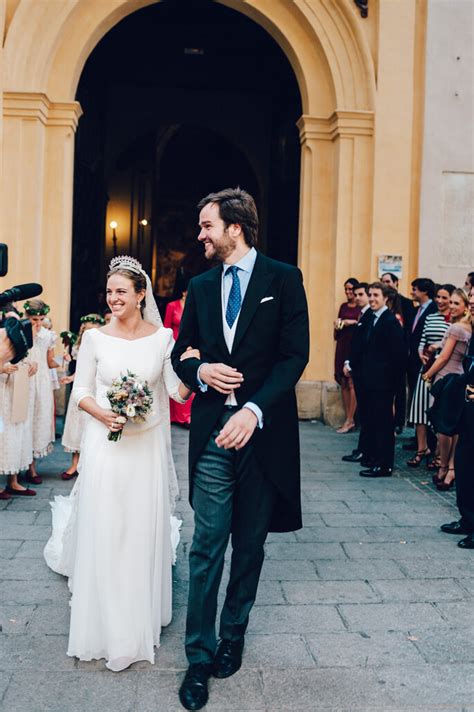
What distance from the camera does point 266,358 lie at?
11.6ft

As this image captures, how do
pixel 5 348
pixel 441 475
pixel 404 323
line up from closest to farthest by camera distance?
pixel 5 348
pixel 441 475
pixel 404 323

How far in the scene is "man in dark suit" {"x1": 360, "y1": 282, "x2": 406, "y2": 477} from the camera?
315 inches

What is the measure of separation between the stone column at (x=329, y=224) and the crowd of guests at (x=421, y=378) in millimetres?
1469

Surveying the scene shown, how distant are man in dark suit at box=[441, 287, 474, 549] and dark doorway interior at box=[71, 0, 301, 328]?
7.54 metres

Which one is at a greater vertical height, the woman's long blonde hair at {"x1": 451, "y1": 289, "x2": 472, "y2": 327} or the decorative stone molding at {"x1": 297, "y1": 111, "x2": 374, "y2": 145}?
the decorative stone molding at {"x1": 297, "y1": 111, "x2": 374, "y2": 145}

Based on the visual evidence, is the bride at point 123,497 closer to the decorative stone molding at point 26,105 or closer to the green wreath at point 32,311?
the green wreath at point 32,311

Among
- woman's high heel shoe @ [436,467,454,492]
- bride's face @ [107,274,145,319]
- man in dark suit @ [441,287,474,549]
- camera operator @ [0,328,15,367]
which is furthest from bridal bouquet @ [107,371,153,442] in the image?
woman's high heel shoe @ [436,467,454,492]

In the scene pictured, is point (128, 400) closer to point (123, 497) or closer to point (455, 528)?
point (123, 497)

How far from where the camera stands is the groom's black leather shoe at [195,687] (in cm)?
324

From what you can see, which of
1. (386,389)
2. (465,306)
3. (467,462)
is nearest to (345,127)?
(386,389)

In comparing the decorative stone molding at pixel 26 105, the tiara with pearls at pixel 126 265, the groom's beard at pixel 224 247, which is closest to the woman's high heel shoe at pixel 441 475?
the tiara with pearls at pixel 126 265

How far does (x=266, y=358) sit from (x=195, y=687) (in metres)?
1.46

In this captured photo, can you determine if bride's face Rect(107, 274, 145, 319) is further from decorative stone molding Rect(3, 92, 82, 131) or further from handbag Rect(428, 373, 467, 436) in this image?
decorative stone molding Rect(3, 92, 82, 131)

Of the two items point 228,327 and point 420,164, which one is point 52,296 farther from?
point 228,327
